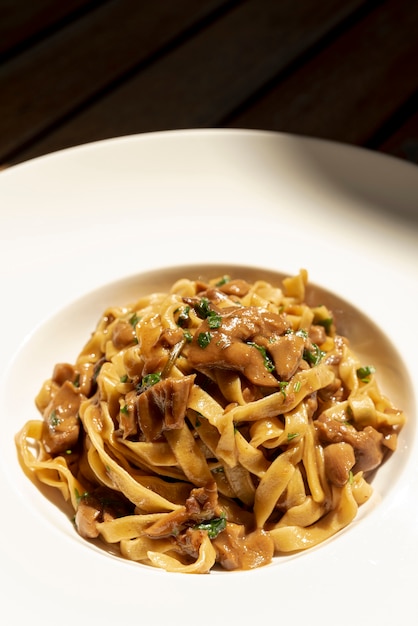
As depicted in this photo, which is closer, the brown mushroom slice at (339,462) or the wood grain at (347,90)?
the brown mushroom slice at (339,462)

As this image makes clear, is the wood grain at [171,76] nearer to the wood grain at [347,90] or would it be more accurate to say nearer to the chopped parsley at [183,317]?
the wood grain at [347,90]

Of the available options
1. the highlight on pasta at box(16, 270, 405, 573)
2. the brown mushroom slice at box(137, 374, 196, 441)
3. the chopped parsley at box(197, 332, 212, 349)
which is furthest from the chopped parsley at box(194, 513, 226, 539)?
the chopped parsley at box(197, 332, 212, 349)

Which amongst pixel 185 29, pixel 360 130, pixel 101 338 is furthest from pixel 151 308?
pixel 185 29

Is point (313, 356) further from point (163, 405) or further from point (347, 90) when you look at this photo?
point (347, 90)

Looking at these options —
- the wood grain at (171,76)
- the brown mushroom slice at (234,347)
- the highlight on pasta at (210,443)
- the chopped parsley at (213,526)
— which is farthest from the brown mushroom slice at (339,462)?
the wood grain at (171,76)

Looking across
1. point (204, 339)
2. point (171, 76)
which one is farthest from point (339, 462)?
point (171, 76)

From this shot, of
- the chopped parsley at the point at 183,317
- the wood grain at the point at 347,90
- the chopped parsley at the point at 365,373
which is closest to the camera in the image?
the chopped parsley at the point at 183,317
